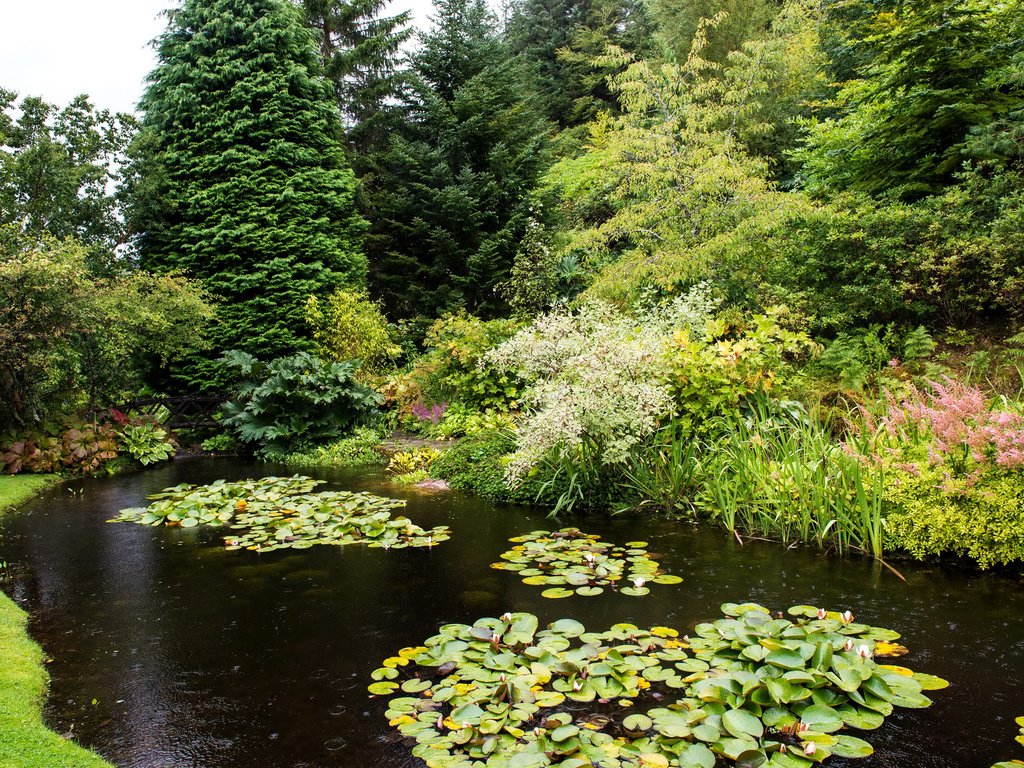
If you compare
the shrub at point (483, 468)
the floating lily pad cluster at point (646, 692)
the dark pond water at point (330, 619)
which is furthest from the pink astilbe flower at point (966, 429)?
the shrub at point (483, 468)

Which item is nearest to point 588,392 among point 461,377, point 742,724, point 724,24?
point 742,724

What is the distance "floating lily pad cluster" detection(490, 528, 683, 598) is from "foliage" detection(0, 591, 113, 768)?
2424 mm

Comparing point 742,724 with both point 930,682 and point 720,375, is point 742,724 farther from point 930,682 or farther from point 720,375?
point 720,375

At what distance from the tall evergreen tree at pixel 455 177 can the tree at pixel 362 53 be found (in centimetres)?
100

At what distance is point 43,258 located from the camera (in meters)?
7.48

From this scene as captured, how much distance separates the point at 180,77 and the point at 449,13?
19.5 feet

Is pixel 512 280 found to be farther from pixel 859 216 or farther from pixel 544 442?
pixel 544 442

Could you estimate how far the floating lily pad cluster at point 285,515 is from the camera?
206 inches

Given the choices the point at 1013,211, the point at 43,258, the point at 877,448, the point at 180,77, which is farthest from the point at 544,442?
the point at 180,77

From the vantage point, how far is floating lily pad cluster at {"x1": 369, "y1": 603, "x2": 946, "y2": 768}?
7.51 ft

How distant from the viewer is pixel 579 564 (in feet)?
14.4

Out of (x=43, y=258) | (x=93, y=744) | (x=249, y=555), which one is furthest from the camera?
(x=43, y=258)

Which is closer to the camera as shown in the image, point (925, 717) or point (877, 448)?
point (925, 717)

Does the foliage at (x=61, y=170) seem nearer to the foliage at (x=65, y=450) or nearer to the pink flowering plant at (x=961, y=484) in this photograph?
the foliage at (x=65, y=450)
